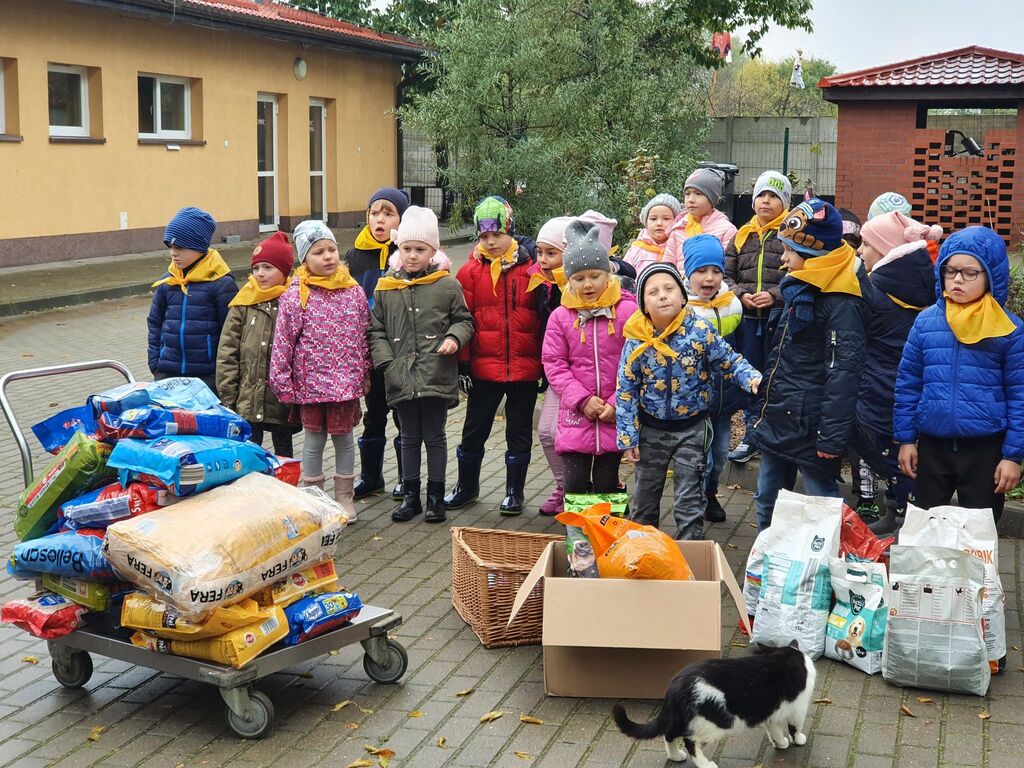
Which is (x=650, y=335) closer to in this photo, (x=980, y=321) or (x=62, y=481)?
(x=980, y=321)

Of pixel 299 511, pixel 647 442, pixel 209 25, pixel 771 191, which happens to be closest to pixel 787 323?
pixel 647 442

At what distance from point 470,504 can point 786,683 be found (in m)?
3.50

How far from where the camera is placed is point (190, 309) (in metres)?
6.91

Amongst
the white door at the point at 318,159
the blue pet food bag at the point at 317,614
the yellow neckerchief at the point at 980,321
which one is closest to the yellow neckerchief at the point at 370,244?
the blue pet food bag at the point at 317,614

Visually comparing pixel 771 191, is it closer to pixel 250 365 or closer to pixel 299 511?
pixel 250 365

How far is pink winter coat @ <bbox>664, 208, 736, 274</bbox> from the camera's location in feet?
25.5

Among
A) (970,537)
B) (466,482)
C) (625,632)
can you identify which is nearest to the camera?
(625,632)

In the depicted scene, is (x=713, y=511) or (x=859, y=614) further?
(x=713, y=511)

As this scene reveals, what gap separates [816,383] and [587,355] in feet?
4.03

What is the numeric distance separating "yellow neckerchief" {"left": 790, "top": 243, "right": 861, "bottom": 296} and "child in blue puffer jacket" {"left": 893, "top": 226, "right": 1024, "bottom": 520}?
0.38m

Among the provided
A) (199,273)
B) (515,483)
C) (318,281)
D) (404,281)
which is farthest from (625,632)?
(199,273)

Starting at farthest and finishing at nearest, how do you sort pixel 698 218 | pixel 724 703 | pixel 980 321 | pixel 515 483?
1. pixel 698 218
2. pixel 515 483
3. pixel 980 321
4. pixel 724 703

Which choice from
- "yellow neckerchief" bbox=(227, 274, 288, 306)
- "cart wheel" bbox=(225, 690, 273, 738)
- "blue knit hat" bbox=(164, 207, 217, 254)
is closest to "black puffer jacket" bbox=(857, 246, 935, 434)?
"yellow neckerchief" bbox=(227, 274, 288, 306)

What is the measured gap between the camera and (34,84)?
688 inches
